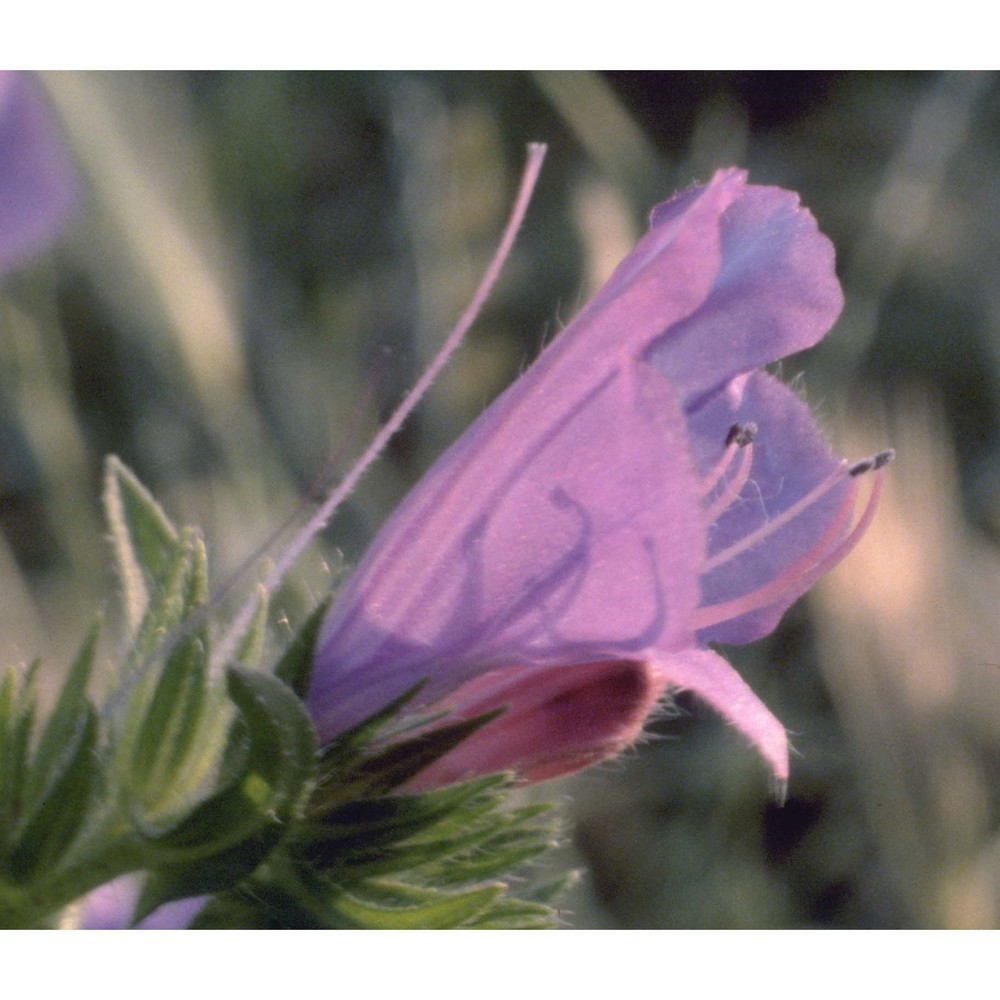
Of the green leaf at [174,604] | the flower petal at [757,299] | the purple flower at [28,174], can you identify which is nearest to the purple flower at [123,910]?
the green leaf at [174,604]

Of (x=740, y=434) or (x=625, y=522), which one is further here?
(x=740, y=434)

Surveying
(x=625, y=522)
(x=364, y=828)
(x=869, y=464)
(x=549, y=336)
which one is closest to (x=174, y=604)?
(x=364, y=828)

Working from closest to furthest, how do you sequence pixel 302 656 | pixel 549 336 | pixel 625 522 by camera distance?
pixel 625 522, pixel 302 656, pixel 549 336

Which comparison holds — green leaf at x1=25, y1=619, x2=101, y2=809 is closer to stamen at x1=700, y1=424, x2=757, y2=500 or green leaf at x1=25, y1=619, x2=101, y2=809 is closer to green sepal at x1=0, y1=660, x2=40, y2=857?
green sepal at x1=0, y1=660, x2=40, y2=857

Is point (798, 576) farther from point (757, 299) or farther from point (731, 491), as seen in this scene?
point (757, 299)

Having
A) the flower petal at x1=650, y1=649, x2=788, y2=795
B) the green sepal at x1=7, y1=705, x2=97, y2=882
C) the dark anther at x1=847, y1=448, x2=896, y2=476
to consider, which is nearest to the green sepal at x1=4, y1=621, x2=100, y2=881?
the green sepal at x1=7, y1=705, x2=97, y2=882

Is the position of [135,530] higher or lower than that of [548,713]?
higher
